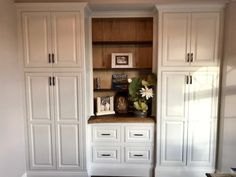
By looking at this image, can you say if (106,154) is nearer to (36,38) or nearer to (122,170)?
(122,170)

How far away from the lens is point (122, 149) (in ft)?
10.3

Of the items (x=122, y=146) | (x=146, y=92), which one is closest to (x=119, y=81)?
(x=146, y=92)

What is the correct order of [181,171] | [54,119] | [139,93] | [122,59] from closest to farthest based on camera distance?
[54,119]
[181,171]
[139,93]
[122,59]

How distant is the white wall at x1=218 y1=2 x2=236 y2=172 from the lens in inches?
105

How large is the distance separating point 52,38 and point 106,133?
1.48m

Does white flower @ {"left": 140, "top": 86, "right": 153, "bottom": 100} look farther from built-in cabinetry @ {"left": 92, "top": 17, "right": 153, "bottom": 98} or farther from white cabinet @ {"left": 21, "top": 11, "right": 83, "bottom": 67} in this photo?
white cabinet @ {"left": 21, "top": 11, "right": 83, "bottom": 67}

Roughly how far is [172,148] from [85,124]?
123cm

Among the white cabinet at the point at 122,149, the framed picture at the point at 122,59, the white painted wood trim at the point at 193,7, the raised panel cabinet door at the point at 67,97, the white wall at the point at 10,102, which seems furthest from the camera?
the framed picture at the point at 122,59

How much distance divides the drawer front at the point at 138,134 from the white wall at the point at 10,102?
1.43 meters

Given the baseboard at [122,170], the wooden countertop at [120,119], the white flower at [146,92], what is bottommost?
the baseboard at [122,170]

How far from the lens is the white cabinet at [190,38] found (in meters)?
2.83

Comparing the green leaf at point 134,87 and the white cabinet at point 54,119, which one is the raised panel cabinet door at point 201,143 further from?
the white cabinet at point 54,119

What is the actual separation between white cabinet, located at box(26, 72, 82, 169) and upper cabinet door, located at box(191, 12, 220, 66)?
1.56m

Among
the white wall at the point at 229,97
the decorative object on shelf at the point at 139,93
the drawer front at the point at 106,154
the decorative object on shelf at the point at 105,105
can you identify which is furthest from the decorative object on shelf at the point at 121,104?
the white wall at the point at 229,97
